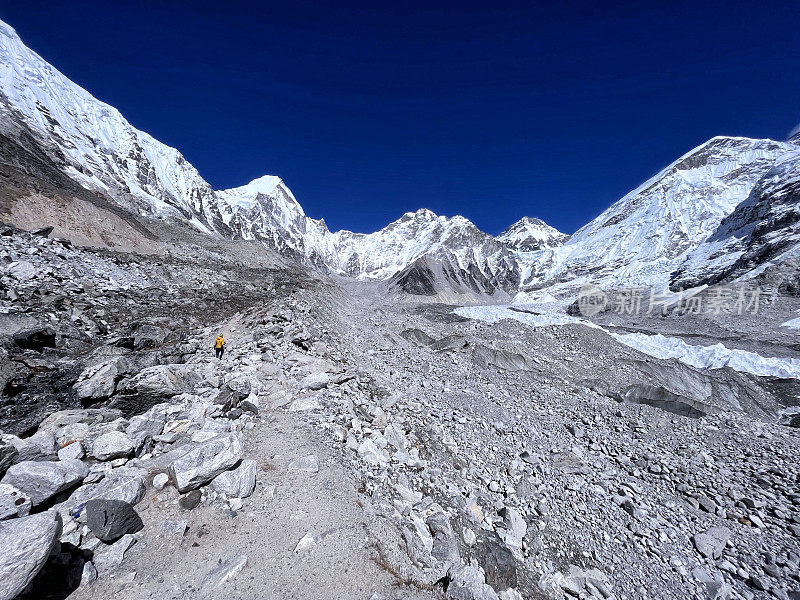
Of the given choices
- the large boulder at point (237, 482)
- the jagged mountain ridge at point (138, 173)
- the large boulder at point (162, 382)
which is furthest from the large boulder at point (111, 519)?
the jagged mountain ridge at point (138, 173)

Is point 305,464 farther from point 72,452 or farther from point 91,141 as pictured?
point 91,141

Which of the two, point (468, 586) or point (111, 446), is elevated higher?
point (111, 446)

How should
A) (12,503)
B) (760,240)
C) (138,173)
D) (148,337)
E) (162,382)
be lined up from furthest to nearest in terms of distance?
1. (138,173)
2. (760,240)
3. (148,337)
4. (162,382)
5. (12,503)

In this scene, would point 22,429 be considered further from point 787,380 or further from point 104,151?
point 104,151

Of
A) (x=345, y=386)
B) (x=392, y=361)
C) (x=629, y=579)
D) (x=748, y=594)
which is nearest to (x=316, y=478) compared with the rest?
(x=345, y=386)

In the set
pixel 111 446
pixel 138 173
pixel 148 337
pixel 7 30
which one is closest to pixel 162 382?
pixel 111 446

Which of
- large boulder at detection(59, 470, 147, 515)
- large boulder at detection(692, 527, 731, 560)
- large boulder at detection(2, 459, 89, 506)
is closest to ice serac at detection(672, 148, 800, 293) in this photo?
large boulder at detection(692, 527, 731, 560)
